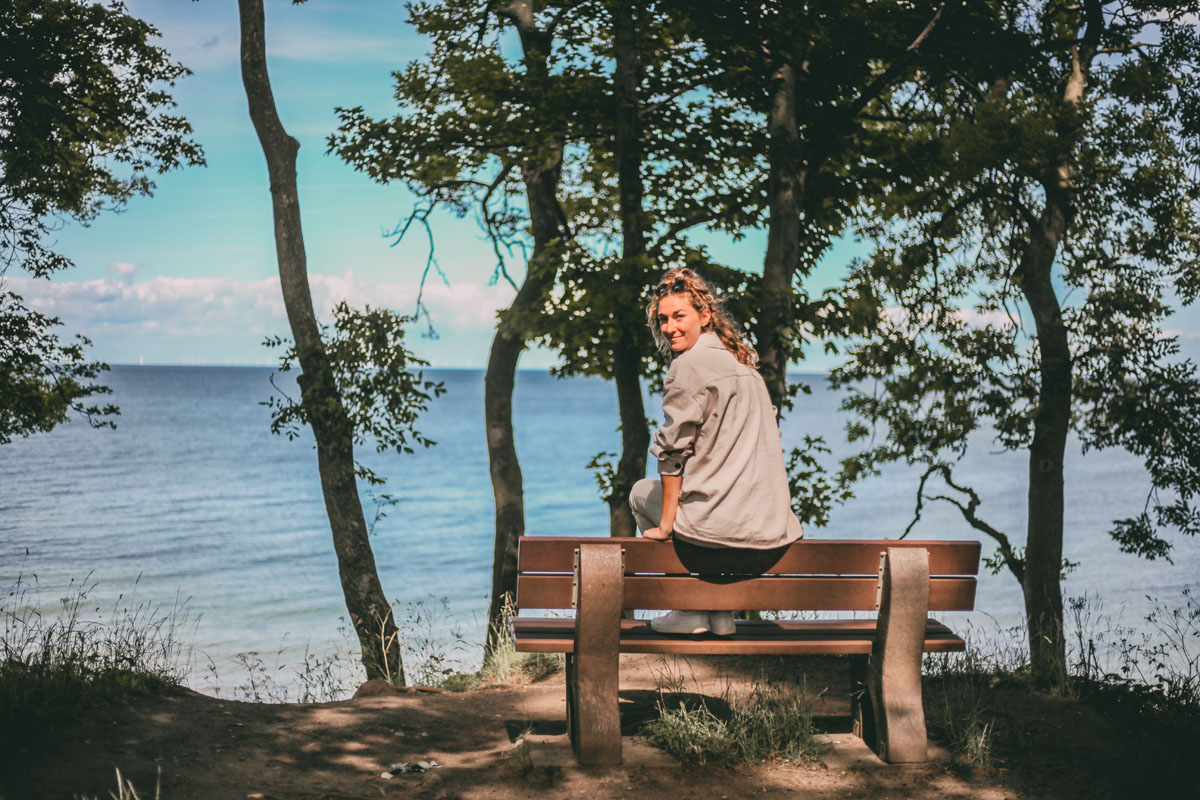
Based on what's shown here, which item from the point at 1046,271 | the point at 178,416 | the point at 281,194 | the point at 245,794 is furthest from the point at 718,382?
the point at 178,416

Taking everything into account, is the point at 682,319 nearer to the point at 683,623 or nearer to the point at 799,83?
the point at 683,623

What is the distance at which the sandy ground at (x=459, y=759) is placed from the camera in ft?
15.1

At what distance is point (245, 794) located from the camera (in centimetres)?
460

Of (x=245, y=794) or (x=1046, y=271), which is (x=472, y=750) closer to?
(x=245, y=794)

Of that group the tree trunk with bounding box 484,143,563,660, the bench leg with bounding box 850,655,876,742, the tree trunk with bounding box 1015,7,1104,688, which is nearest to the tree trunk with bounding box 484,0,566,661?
the tree trunk with bounding box 484,143,563,660

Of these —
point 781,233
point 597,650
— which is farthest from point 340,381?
point 597,650

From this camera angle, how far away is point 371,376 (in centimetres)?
1097

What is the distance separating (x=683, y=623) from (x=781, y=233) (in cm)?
669

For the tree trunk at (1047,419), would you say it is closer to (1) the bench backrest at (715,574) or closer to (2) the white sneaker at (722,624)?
(1) the bench backrest at (715,574)

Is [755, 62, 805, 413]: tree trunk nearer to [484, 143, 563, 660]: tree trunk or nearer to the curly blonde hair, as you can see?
[484, 143, 563, 660]: tree trunk

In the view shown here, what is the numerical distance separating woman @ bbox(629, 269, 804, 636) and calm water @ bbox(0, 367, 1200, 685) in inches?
292

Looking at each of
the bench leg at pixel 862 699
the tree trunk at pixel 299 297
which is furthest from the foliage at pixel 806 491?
the bench leg at pixel 862 699

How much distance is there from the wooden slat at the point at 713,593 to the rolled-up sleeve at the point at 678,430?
0.55 metres

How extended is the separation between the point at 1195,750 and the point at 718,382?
303 centimetres
